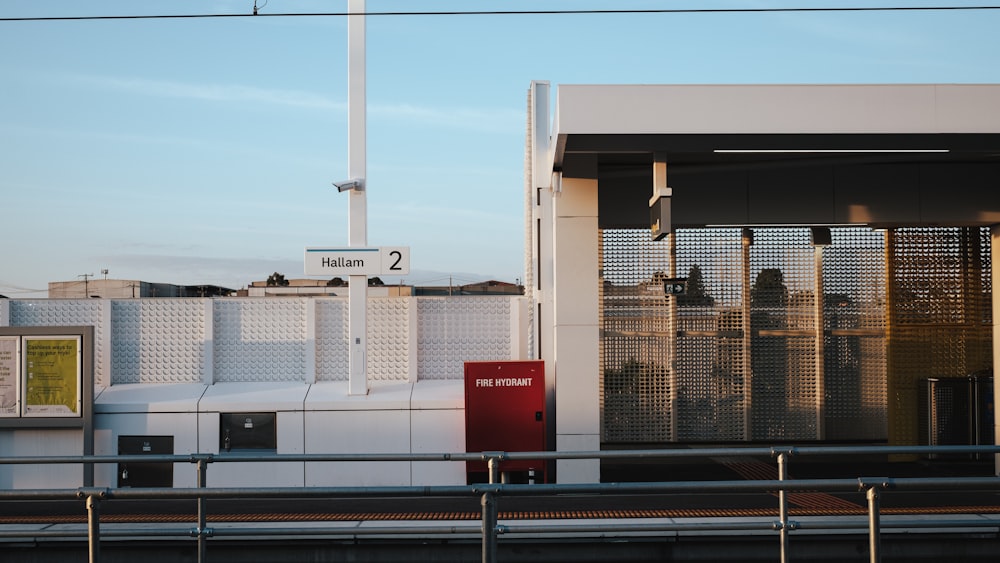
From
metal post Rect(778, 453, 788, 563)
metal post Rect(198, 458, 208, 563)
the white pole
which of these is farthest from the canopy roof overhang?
metal post Rect(198, 458, 208, 563)

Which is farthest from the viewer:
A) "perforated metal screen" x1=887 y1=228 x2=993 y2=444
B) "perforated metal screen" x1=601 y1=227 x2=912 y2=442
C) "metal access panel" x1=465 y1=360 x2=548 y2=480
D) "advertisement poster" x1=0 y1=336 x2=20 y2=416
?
"perforated metal screen" x1=887 y1=228 x2=993 y2=444

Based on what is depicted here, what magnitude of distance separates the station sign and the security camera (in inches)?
33.3

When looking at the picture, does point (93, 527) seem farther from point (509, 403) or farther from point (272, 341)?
point (272, 341)

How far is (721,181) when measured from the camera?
14414 mm

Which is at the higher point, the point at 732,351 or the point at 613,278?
the point at 613,278

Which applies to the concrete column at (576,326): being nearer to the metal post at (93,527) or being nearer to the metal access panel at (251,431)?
the metal access panel at (251,431)

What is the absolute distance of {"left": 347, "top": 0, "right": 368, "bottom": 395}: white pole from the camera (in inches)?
550

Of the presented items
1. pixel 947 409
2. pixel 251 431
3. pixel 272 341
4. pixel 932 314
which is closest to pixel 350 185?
pixel 272 341

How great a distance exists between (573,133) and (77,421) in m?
8.15

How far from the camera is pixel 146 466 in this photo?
14250mm

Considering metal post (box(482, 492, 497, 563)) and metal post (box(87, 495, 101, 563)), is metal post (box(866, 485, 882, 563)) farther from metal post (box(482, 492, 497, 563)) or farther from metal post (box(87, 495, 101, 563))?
metal post (box(87, 495, 101, 563))

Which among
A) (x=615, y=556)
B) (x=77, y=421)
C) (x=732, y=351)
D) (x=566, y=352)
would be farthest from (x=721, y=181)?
(x=77, y=421)

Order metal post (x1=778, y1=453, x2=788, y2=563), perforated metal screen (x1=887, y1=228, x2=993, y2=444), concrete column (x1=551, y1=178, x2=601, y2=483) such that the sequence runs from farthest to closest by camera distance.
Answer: perforated metal screen (x1=887, y1=228, x2=993, y2=444)
concrete column (x1=551, y1=178, x2=601, y2=483)
metal post (x1=778, y1=453, x2=788, y2=563)

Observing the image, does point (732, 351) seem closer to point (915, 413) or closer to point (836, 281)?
point (836, 281)
